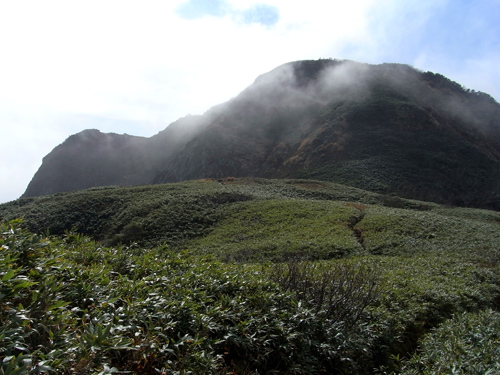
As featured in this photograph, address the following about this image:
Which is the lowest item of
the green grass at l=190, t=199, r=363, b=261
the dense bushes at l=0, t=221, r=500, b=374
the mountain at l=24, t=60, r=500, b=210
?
the green grass at l=190, t=199, r=363, b=261

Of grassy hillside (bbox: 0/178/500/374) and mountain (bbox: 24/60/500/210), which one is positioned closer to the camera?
grassy hillside (bbox: 0/178/500/374)

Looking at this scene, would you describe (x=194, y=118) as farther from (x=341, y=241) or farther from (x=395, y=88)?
(x=341, y=241)

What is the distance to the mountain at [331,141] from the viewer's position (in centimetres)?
6000

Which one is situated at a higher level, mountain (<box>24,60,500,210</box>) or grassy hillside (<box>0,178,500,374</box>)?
mountain (<box>24,60,500,210</box>)

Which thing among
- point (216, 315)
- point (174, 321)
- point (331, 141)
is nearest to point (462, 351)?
point (216, 315)

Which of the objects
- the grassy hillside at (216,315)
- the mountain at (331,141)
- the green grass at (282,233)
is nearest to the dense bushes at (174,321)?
the grassy hillside at (216,315)

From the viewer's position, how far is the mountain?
60.0 meters

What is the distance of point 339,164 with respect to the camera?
6438 centimetres

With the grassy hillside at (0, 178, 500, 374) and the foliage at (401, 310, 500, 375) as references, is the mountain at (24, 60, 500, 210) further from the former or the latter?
the foliage at (401, 310, 500, 375)

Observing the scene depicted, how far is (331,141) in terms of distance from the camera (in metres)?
71.8

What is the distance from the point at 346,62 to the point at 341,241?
95436 mm

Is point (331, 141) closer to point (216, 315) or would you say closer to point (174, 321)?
point (216, 315)

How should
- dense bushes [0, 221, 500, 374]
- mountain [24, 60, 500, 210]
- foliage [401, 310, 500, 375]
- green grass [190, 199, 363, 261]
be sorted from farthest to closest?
mountain [24, 60, 500, 210]
green grass [190, 199, 363, 261]
foliage [401, 310, 500, 375]
dense bushes [0, 221, 500, 374]

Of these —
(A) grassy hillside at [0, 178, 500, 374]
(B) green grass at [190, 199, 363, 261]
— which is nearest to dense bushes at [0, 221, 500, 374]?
(A) grassy hillside at [0, 178, 500, 374]
